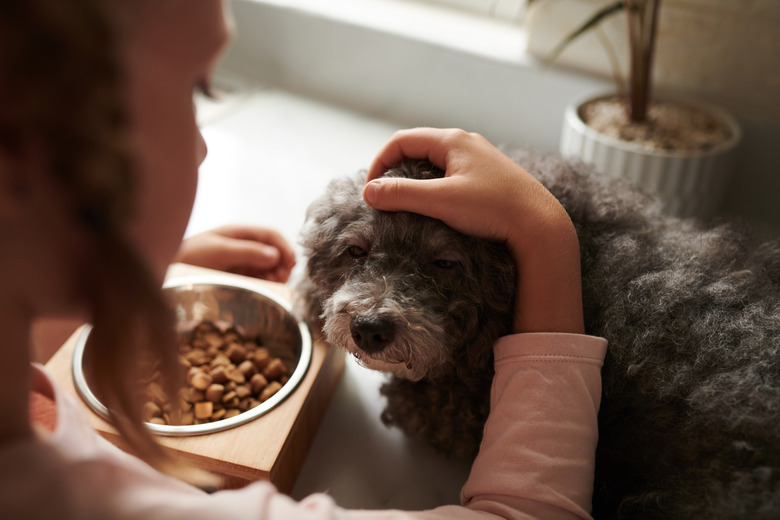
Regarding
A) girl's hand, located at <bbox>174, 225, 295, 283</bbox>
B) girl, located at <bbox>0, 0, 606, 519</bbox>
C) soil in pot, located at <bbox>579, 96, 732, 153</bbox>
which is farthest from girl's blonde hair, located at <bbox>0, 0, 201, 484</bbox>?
soil in pot, located at <bbox>579, 96, 732, 153</bbox>

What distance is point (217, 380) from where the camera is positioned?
0.86 metres

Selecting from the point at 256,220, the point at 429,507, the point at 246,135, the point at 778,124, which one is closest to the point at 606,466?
the point at 429,507

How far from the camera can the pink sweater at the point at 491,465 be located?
48 cm

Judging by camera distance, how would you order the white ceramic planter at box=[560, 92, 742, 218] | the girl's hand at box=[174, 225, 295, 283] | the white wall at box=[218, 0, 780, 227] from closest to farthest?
the girl's hand at box=[174, 225, 295, 283] < the white ceramic planter at box=[560, 92, 742, 218] < the white wall at box=[218, 0, 780, 227]

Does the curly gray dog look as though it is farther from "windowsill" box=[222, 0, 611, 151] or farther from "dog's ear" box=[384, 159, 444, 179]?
"windowsill" box=[222, 0, 611, 151]

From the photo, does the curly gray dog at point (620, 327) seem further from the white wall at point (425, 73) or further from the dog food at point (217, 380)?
the white wall at point (425, 73)

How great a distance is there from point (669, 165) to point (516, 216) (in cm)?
61

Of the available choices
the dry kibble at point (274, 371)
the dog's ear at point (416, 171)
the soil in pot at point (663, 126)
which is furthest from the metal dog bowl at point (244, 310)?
the soil in pot at point (663, 126)

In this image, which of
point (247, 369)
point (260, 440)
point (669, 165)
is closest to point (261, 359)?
point (247, 369)

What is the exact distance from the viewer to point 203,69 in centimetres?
50

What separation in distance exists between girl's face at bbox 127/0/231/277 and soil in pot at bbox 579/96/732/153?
0.93 metres

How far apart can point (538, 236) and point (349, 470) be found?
39 cm

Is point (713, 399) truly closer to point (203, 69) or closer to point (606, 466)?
point (606, 466)

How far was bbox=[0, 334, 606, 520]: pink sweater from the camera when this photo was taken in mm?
480
